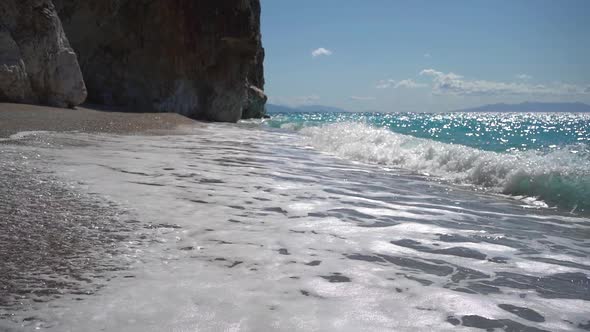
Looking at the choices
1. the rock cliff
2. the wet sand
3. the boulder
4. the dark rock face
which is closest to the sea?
the wet sand

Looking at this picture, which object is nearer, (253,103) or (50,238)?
(50,238)

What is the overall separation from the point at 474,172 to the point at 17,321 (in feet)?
23.5

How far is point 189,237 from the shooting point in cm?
321

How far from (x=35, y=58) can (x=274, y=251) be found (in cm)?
1349

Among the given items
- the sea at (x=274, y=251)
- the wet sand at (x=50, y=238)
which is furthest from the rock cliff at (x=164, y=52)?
the wet sand at (x=50, y=238)

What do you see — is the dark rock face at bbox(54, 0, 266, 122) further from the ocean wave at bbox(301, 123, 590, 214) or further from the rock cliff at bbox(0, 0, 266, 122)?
the ocean wave at bbox(301, 123, 590, 214)

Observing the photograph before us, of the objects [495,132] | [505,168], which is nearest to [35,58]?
[505,168]

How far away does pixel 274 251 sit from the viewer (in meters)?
3.09

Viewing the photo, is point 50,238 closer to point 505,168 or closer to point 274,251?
point 274,251

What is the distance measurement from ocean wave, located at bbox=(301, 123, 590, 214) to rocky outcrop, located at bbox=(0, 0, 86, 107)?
30.7 ft

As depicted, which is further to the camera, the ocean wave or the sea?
the ocean wave

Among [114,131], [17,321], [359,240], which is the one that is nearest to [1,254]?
[17,321]

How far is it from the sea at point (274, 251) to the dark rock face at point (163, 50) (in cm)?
1850

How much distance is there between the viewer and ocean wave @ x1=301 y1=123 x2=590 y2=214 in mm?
5941
